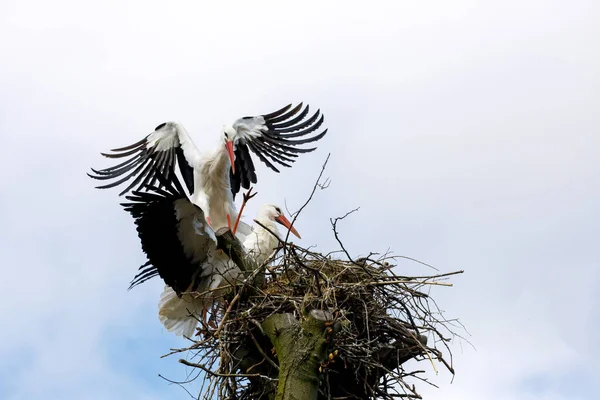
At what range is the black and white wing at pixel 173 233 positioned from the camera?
526 centimetres

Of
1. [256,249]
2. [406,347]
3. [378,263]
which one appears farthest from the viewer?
[256,249]

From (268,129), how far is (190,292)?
2.74 metres

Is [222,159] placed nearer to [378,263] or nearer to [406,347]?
[378,263]

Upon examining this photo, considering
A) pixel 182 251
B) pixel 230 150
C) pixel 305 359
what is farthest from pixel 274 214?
pixel 305 359

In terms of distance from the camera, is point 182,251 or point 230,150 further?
point 230,150

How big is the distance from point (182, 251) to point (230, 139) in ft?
6.49

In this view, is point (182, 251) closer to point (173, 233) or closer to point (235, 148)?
point (173, 233)

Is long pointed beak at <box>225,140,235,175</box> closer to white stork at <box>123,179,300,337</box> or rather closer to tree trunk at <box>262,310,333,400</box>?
white stork at <box>123,179,300,337</box>

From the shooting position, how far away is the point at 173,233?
5.58m

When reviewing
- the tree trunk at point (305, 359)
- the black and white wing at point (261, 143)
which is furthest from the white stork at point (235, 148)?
the tree trunk at point (305, 359)

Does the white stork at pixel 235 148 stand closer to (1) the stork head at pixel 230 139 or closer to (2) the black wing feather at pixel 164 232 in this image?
(1) the stork head at pixel 230 139

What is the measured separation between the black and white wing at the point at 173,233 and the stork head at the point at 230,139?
1.61 m

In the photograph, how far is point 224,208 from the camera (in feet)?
23.9

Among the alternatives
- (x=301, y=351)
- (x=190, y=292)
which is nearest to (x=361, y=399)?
(x=301, y=351)
